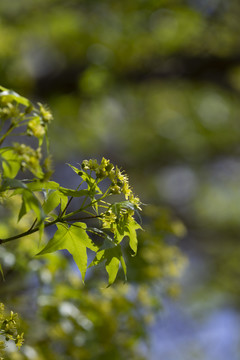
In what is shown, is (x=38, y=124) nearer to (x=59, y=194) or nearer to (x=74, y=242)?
(x=59, y=194)

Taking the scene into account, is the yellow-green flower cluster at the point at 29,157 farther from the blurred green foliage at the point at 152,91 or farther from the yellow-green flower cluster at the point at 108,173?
the blurred green foliage at the point at 152,91

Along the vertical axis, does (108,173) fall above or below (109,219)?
above

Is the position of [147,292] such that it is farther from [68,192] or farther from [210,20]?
[210,20]

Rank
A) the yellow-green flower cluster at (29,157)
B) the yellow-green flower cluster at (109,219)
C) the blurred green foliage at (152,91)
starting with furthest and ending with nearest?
the blurred green foliage at (152,91), the yellow-green flower cluster at (109,219), the yellow-green flower cluster at (29,157)

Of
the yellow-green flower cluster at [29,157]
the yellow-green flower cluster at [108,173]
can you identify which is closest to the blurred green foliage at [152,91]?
the yellow-green flower cluster at [108,173]

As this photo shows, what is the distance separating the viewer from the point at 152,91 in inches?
273

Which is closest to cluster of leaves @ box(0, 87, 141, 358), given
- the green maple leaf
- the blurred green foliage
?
the green maple leaf

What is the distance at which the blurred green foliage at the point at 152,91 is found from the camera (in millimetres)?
5234

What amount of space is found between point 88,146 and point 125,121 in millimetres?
920

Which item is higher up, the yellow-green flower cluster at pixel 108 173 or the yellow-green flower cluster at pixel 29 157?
the yellow-green flower cluster at pixel 108 173

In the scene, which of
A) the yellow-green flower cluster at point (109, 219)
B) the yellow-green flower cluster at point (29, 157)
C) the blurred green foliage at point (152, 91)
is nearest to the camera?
the yellow-green flower cluster at point (29, 157)

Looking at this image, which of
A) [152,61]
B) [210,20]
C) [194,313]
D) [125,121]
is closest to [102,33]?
[152,61]

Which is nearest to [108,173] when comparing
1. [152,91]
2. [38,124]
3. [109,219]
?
[109,219]

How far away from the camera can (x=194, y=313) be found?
7.98 metres
